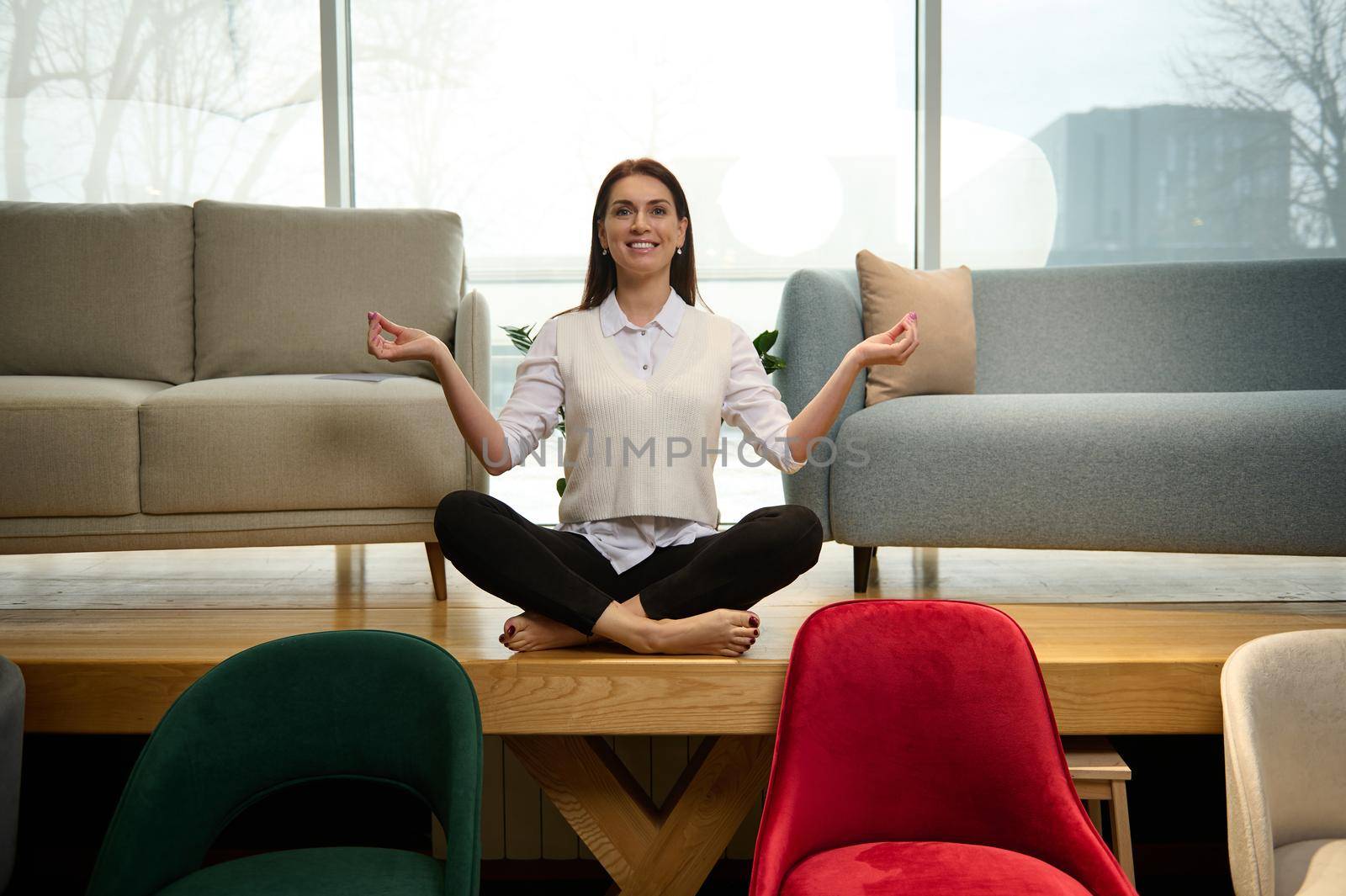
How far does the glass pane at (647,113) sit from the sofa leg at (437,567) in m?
1.35

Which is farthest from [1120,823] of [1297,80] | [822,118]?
[1297,80]

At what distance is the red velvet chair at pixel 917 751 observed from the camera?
125 centimetres

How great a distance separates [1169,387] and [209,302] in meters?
2.40

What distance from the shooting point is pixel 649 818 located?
170 centimetres

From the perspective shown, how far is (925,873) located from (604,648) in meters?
0.65

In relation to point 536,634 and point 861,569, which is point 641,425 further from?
point 861,569

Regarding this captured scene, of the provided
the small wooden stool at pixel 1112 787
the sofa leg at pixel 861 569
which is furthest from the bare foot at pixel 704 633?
the sofa leg at pixel 861 569

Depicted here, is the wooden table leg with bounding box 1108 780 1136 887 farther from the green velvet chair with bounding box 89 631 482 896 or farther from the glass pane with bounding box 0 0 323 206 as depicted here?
Result: the glass pane with bounding box 0 0 323 206

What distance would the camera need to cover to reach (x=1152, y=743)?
7.29 ft

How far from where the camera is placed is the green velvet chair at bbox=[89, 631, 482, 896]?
45.0 inches

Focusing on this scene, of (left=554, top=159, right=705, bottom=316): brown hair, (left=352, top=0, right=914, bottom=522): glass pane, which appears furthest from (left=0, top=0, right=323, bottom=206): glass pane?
(left=554, top=159, right=705, bottom=316): brown hair

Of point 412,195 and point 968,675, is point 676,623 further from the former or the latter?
point 412,195

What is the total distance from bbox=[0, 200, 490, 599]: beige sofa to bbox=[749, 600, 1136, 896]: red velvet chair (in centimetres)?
101

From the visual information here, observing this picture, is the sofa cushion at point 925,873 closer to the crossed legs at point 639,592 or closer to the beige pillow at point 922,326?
the crossed legs at point 639,592
